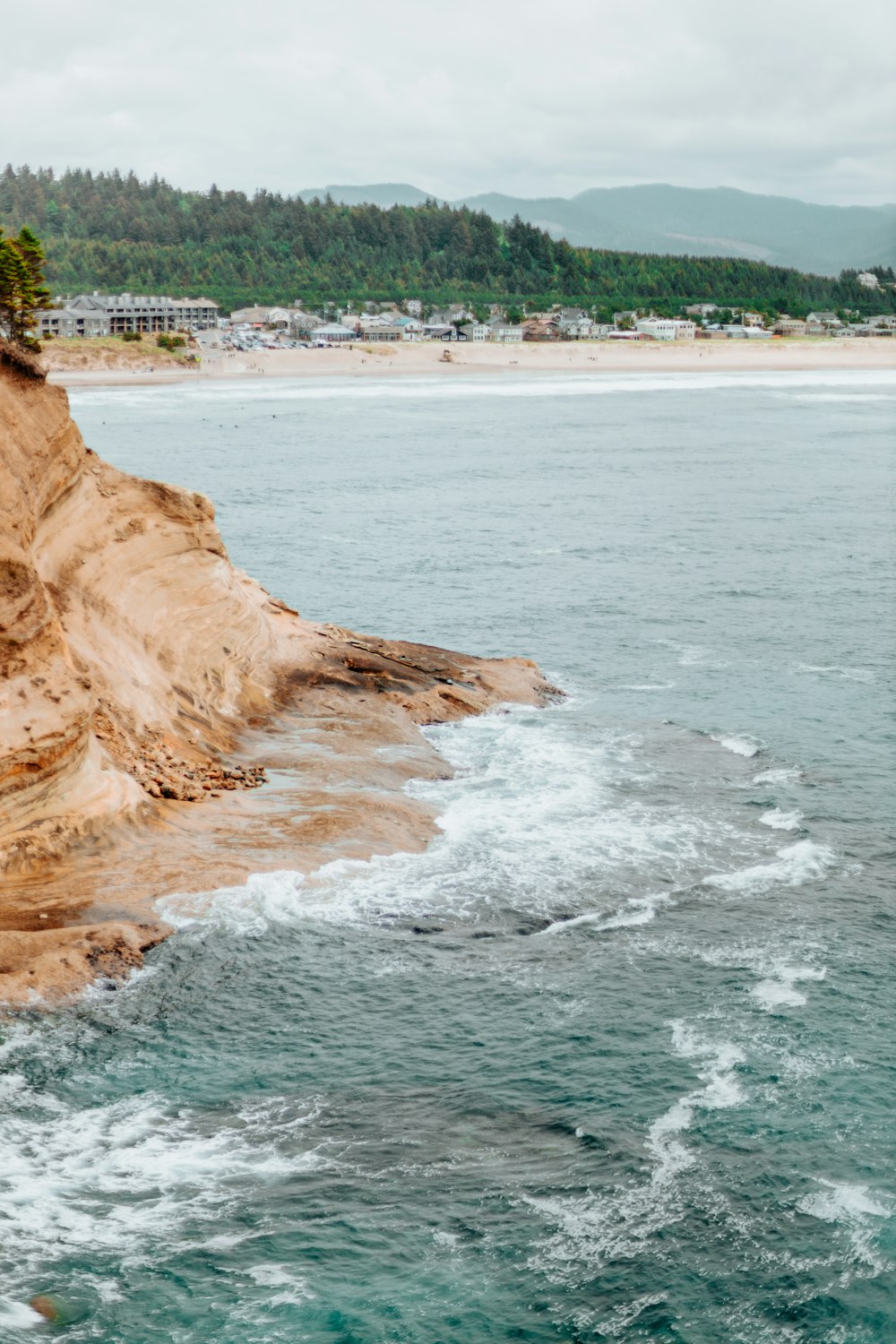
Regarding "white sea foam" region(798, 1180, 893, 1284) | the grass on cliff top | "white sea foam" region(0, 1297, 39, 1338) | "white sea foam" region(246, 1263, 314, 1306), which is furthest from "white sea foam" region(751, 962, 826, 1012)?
the grass on cliff top

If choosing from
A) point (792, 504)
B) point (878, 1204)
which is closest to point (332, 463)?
point (792, 504)

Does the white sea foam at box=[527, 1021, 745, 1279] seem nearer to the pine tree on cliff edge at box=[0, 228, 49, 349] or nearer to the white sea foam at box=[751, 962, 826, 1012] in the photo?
the white sea foam at box=[751, 962, 826, 1012]

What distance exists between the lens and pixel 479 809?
3039 cm

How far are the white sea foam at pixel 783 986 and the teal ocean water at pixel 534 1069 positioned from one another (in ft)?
0.22

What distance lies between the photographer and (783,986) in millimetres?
22641

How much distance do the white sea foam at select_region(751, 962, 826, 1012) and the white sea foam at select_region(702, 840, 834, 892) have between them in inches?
137

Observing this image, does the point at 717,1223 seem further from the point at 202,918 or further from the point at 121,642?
the point at 121,642

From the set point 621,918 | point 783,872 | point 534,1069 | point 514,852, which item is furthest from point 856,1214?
point 514,852

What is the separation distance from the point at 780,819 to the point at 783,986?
815 centimetres

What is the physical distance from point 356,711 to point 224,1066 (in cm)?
1642

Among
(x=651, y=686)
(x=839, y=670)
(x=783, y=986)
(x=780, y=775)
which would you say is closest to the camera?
(x=783, y=986)

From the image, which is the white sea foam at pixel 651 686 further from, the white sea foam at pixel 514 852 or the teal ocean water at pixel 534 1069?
the white sea foam at pixel 514 852

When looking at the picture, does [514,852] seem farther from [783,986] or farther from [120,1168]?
[120,1168]

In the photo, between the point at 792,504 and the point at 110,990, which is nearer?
the point at 110,990
